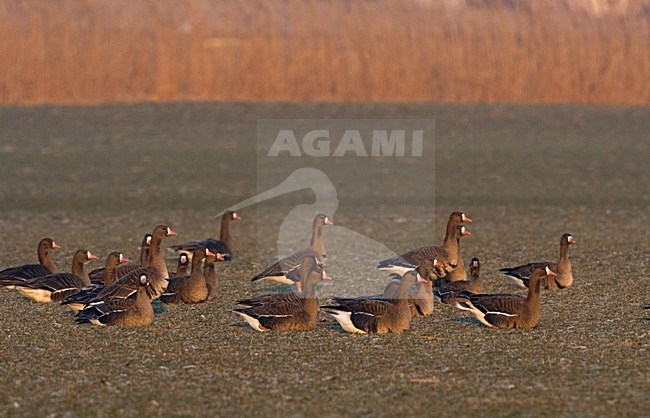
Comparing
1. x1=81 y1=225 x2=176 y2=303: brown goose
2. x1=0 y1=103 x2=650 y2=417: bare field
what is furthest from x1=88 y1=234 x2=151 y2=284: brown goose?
x1=0 y1=103 x2=650 y2=417: bare field

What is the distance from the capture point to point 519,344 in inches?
434

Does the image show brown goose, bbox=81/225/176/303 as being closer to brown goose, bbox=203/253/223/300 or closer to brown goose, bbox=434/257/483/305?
brown goose, bbox=203/253/223/300

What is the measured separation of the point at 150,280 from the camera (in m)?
13.0

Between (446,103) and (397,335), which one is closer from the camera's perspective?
(397,335)

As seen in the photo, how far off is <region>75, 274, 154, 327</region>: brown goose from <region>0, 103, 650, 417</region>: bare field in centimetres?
15

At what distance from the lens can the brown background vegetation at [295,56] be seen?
3366cm

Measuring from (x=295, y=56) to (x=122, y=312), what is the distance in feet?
77.1

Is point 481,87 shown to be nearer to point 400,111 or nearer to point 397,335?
point 400,111

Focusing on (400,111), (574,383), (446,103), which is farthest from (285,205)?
(574,383)

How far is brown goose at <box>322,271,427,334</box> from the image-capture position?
11406 millimetres

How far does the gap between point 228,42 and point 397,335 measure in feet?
80.7

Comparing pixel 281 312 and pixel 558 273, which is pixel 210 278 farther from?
pixel 558 273

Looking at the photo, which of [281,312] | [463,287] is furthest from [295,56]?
[281,312]

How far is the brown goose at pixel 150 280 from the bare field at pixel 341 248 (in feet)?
0.98
